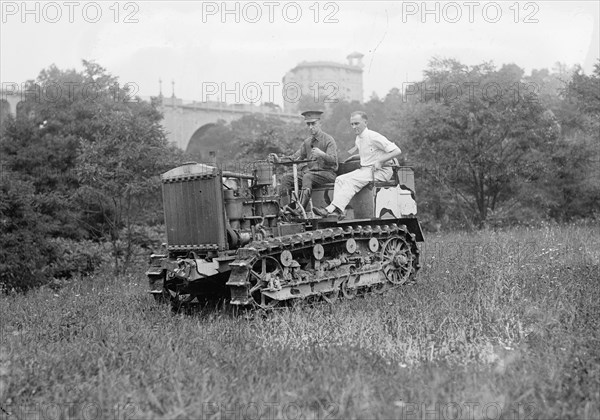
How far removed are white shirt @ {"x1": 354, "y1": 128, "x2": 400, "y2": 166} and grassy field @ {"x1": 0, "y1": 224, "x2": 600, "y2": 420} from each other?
1960 mm

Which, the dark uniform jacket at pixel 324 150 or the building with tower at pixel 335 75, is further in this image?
the building with tower at pixel 335 75

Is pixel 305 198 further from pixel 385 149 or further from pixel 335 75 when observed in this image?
pixel 335 75

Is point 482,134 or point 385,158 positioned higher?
point 385,158

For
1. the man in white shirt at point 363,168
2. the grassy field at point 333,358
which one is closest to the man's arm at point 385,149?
the man in white shirt at point 363,168

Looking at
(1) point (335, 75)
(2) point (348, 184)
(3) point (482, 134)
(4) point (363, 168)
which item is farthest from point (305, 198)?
(1) point (335, 75)

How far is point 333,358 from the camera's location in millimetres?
4621

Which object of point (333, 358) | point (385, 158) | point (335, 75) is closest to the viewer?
point (333, 358)

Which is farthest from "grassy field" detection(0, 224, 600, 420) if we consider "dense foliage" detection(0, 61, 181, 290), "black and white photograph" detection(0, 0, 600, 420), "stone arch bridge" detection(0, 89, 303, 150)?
"stone arch bridge" detection(0, 89, 303, 150)

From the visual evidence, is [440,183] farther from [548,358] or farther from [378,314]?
Answer: [548,358]

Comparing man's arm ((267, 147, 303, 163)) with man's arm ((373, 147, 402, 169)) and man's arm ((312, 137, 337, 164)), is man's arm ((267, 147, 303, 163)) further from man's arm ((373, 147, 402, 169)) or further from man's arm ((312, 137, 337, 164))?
man's arm ((373, 147, 402, 169))

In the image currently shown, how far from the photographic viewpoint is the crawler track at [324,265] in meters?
6.67

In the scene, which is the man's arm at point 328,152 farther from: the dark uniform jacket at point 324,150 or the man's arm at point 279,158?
the man's arm at point 279,158

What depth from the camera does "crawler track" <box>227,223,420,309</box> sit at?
667cm

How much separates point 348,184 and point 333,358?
3817 millimetres
